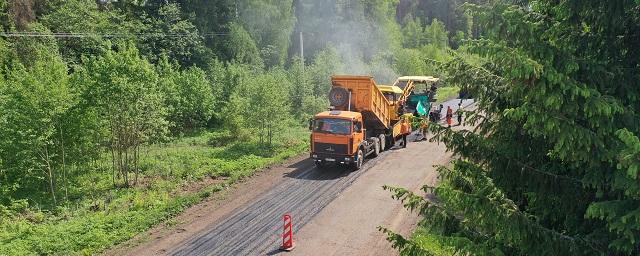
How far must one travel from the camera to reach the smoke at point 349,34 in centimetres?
5391

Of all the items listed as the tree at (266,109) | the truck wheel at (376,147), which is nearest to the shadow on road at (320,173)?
the truck wheel at (376,147)

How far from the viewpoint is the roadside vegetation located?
18025 mm

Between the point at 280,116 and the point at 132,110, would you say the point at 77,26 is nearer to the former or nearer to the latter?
the point at 280,116

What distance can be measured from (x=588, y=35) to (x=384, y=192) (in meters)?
13.5

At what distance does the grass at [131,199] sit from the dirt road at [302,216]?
3.12 feet

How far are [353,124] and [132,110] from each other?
32.5ft

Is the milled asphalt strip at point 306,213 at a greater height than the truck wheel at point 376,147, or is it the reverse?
the truck wheel at point 376,147

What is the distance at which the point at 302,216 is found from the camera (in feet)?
53.5

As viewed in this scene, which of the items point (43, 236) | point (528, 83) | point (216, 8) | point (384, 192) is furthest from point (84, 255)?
point (216, 8)

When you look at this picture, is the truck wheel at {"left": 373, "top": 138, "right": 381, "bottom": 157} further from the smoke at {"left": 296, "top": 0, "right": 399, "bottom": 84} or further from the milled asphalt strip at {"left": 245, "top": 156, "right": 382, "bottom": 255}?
the smoke at {"left": 296, "top": 0, "right": 399, "bottom": 84}

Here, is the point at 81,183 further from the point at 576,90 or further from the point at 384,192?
the point at 576,90

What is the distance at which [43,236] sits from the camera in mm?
15102

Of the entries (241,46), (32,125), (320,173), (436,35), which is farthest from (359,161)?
(436,35)

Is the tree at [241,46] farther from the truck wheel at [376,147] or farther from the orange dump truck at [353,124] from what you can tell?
the truck wheel at [376,147]
